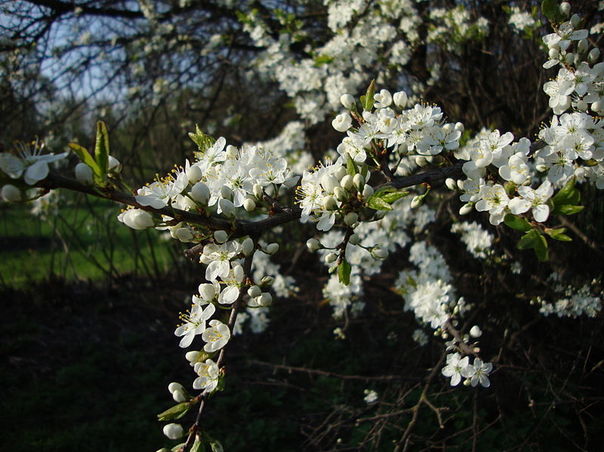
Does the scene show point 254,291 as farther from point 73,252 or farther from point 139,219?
point 73,252

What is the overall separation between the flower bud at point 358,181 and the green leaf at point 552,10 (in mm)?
963

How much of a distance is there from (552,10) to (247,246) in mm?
1334

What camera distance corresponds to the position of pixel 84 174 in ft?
3.30

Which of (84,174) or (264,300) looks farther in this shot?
(264,300)

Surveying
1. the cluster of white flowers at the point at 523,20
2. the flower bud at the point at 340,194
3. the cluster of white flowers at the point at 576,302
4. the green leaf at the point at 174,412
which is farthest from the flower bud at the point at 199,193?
the cluster of white flowers at the point at 523,20

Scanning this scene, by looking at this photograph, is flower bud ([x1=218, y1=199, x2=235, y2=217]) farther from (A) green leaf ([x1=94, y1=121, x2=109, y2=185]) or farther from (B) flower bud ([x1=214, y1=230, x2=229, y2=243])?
(A) green leaf ([x1=94, y1=121, x2=109, y2=185])

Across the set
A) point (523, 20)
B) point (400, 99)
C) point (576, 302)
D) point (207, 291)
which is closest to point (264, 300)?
point (207, 291)

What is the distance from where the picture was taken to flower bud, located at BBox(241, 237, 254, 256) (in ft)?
4.08

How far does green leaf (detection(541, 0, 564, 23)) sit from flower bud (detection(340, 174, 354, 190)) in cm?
99

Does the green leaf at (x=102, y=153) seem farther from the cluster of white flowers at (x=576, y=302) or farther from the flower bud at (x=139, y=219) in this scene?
the cluster of white flowers at (x=576, y=302)

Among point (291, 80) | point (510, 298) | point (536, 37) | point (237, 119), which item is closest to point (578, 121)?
point (536, 37)

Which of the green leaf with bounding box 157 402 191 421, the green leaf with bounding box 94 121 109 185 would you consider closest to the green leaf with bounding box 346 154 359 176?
the green leaf with bounding box 94 121 109 185

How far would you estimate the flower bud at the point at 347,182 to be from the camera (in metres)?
1.21

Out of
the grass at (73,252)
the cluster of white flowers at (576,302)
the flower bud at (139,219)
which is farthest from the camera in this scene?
the grass at (73,252)
